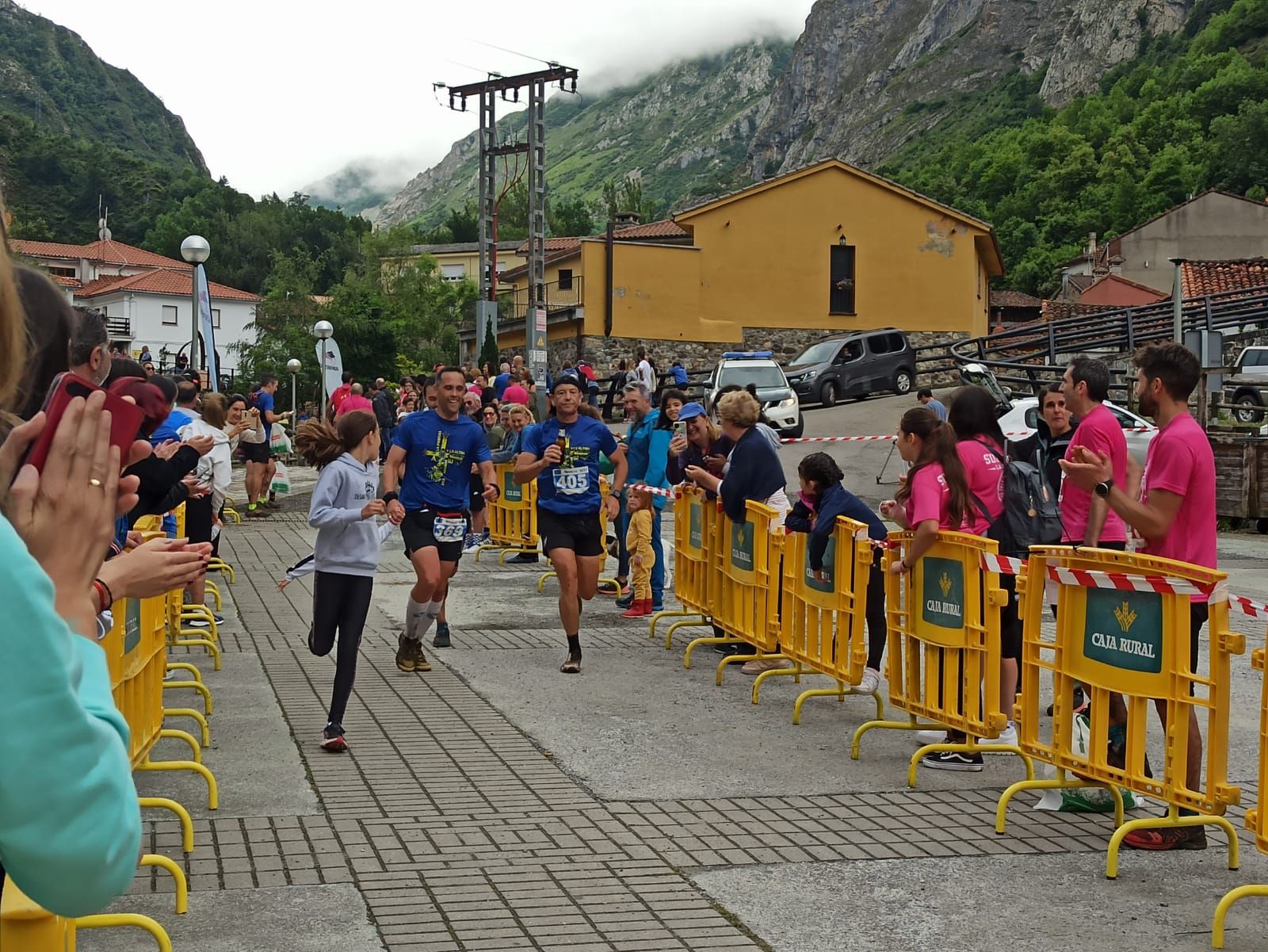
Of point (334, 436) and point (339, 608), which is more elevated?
point (334, 436)

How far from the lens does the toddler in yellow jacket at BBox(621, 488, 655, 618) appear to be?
13.2 m

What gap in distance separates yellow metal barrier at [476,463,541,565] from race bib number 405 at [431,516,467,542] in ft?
20.7

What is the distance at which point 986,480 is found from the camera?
8.07 m

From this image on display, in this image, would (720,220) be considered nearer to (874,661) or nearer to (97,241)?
(874,661)

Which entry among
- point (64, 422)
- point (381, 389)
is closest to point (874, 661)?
point (64, 422)

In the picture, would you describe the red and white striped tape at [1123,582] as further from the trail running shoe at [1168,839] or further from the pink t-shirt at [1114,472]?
the trail running shoe at [1168,839]

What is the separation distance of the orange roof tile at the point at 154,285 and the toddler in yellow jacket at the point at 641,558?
3734 inches

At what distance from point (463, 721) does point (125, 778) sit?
722 centimetres

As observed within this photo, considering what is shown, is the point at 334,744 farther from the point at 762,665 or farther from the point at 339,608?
the point at 762,665

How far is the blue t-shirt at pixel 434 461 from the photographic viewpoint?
10.4 metres

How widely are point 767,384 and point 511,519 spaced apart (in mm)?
15698

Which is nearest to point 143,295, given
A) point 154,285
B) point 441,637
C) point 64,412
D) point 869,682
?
point 154,285

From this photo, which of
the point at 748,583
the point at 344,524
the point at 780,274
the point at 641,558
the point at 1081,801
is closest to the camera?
the point at 1081,801

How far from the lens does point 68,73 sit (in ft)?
580
